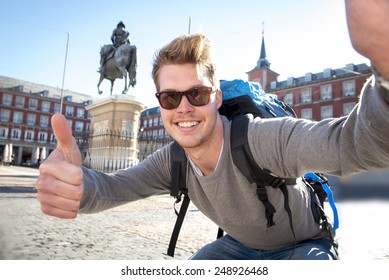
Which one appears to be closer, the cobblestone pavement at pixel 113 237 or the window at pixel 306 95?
the cobblestone pavement at pixel 113 237

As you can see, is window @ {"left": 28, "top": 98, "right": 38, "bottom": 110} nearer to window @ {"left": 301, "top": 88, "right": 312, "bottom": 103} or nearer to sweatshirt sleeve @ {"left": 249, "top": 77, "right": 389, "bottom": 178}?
window @ {"left": 301, "top": 88, "right": 312, "bottom": 103}

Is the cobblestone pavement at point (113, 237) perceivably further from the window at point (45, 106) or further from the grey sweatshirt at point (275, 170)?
the window at point (45, 106)

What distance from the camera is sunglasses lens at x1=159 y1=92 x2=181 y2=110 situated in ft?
3.76

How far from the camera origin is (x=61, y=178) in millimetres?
819

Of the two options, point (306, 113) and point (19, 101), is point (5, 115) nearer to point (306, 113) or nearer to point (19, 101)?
point (19, 101)

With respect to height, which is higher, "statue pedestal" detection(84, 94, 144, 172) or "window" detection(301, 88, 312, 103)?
"window" detection(301, 88, 312, 103)

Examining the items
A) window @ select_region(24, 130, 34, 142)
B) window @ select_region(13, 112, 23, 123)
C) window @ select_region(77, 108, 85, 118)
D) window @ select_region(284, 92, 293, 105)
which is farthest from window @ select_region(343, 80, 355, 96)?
window @ select_region(24, 130, 34, 142)

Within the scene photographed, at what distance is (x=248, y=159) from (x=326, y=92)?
26.1 meters

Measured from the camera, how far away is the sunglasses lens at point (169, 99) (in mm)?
1146

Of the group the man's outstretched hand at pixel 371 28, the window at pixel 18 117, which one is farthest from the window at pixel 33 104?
the man's outstretched hand at pixel 371 28

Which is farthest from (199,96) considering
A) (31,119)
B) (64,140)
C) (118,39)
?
(31,119)

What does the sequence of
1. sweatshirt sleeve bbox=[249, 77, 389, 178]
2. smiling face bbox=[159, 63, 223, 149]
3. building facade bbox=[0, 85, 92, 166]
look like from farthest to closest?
building facade bbox=[0, 85, 92, 166] < smiling face bbox=[159, 63, 223, 149] < sweatshirt sleeve bbox=[249, 77, 389, 178]

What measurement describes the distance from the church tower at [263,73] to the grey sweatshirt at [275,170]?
90.8ft
